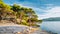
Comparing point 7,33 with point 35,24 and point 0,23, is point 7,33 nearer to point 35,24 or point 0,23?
point 0,23

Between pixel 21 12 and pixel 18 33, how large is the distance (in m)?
11.0

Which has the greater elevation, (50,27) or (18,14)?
(18,14)

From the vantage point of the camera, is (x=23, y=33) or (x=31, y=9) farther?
(x=31, y=9)

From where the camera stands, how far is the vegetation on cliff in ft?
89.4

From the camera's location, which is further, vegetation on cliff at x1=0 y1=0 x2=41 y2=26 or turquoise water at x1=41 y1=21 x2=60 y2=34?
turquoise water at x1=41 y1=21 x2=60 y2=34

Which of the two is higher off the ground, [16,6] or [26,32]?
[16,6]

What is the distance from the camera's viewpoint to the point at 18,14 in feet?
108

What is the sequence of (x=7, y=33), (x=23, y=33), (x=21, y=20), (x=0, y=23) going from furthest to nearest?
(x=21, y=20)
(x=0, y=23)
(x=23, y=33)
(x=7, y=33)

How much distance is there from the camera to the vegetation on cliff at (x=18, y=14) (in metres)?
27.2

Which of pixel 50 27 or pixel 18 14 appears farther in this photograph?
pixel 50 27

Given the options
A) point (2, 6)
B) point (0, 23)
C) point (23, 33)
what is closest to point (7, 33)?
point (23, 33)

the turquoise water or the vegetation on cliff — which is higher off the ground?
the vegetation on cliff

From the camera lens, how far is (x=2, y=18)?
27.4 metres

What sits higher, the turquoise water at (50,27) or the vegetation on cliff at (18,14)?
the vegetation on cliff at (18,14)
